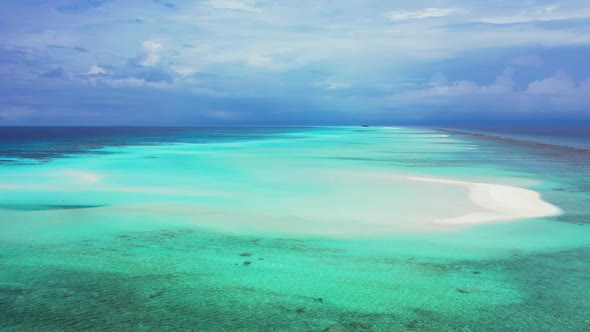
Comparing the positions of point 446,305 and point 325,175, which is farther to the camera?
point 325,175

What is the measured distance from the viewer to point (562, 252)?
6.20 meters

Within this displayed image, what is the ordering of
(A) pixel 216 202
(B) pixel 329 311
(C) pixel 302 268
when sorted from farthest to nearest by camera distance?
(A) pixel 216 202
(C) pixel 302 268
(B) pixel 329 311

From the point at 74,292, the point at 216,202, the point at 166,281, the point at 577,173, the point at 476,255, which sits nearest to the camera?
the point at 74,292

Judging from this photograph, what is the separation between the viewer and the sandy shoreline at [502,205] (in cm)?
830

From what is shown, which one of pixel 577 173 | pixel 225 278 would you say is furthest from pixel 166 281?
pixel 577 173

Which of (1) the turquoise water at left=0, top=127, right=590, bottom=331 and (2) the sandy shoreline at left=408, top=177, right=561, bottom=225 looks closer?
(1) the turquoise water at left=0, top=127, right=590, bottom=331

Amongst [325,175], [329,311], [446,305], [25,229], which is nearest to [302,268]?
[329,311]

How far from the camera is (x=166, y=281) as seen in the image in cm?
509

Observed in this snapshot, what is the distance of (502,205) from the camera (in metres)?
9.55

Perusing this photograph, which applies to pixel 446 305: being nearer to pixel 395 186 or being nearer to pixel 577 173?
pixel 395 186

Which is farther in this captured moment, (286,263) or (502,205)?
(502,205)

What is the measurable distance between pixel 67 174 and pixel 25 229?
9092 millimetres

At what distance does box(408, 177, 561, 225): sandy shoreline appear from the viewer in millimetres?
8305

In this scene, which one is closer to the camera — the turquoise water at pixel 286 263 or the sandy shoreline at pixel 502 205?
the turquoise water at pixel 286 263
